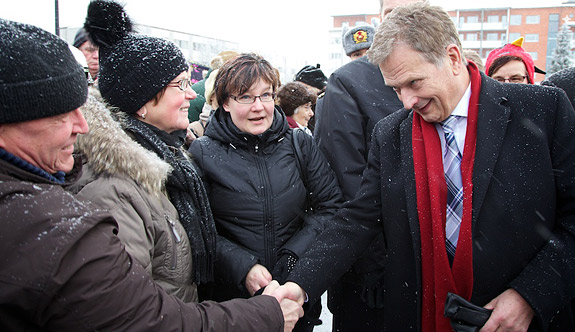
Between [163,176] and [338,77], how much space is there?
60.9 inches

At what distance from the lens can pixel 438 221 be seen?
1.94 m

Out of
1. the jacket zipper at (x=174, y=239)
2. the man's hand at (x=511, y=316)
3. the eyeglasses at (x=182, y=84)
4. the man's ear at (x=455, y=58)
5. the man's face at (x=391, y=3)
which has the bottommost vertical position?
the man's hand at (x=511, y=316)

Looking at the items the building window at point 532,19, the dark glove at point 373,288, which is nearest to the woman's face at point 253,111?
the dark glove at point 373,288

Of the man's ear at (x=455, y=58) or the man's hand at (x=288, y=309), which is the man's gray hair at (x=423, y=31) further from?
the man's hand at (x=288, y=309)

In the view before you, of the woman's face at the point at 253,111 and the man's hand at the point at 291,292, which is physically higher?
the woman's face at the point at 253,111

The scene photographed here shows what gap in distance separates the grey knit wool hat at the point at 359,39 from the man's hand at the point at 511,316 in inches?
109

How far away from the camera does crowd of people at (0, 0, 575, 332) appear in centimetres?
126

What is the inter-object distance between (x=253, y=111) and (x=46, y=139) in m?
1.42

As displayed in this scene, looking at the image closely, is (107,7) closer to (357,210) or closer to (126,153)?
(126,153)

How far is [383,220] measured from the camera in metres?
2.30

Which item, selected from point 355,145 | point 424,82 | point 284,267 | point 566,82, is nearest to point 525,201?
point 424,82

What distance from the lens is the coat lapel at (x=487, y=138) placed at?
1857 mm

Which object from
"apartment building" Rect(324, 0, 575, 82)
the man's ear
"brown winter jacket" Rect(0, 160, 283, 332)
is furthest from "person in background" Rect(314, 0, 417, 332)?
"apartment building" Rect(324, 0, 575, 82)

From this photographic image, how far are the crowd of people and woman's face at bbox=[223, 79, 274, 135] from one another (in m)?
0.01
